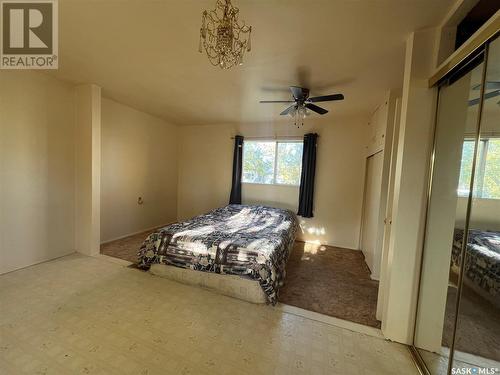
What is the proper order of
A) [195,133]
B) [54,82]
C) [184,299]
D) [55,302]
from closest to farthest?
[55,302] < [184,299] < [54,82] < [195,133]

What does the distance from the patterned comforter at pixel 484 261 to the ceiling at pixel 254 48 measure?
145cm

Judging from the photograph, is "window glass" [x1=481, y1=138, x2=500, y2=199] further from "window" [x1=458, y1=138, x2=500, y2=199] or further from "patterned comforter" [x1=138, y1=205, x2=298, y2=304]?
"patterned comforter" [x1=138, y1=205, x2=298, y2=304]

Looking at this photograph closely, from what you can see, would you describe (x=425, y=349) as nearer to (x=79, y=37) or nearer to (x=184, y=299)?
(x=184, y=299)

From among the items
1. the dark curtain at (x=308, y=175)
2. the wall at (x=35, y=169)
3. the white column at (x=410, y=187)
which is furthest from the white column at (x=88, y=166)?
the white column at (x=410, y=187)

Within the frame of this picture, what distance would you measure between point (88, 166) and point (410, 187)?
12.4 ft

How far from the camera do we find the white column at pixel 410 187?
5.35 ft

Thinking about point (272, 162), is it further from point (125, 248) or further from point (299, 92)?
point (125, 248)

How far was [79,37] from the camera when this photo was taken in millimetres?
1900

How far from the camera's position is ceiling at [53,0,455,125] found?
1.49 metres

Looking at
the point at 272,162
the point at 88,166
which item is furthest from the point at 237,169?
the point at 88,166

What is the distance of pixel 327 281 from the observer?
2746mm

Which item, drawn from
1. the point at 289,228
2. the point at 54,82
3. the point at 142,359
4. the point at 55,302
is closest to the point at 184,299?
the point at 142,359

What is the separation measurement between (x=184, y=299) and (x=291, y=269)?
1.51 meters

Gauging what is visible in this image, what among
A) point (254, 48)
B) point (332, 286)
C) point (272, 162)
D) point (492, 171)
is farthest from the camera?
point (272, 162)
